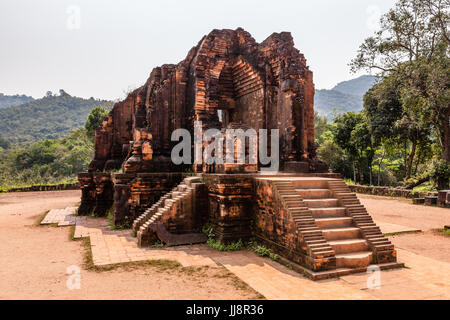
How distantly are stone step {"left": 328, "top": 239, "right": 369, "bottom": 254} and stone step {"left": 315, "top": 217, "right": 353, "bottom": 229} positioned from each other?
324 mm

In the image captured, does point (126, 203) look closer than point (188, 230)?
No

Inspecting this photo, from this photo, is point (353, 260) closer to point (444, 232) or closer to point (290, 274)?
point (290, 274)

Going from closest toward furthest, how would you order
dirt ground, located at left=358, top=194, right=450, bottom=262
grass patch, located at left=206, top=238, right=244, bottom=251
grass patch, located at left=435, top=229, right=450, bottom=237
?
1. grass patch, located at left=206, top=238, right=244, bottom=251
2. dirt ground, located at left=358, top=194, right=450, bottom=262
3. grass patch, located at left=435, top=229, right=450, bottom=237

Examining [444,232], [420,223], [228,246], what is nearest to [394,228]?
[444,232]

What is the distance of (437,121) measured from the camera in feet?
53.5

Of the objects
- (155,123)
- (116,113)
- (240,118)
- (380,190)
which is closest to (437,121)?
(380,190)

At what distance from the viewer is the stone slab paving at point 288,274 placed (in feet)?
12.3

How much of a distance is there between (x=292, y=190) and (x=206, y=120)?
4.27 m

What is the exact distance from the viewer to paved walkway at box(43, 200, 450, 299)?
3734 mm

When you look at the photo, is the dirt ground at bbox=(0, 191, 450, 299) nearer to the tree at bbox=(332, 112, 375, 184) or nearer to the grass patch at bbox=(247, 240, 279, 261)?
the grass patch at bbox=(247, 240, 279, 261)

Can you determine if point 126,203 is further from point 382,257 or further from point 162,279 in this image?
point 382,257

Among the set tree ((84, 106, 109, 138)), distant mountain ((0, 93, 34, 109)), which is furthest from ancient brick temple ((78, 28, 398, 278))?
distant mountain ((0, 93, 34, 109))

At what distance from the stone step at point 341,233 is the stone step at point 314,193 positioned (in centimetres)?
87

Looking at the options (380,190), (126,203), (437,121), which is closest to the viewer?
(126,203)
